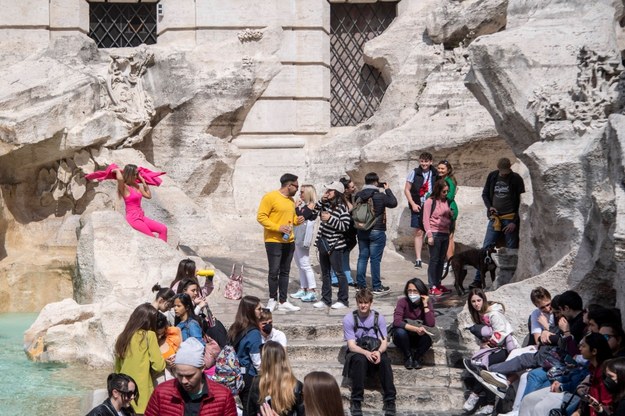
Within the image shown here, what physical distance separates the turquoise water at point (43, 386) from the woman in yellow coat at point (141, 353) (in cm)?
150

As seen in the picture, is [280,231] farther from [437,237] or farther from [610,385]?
[610,385]

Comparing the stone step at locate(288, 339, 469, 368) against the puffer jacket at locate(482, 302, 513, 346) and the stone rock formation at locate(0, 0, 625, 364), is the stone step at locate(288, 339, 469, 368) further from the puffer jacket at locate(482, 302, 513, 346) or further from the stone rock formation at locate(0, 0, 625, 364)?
the puffer jacket at locate(482, 302, 513, 346)

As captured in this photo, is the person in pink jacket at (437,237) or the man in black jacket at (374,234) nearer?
the person in pink jacket at (437,237)

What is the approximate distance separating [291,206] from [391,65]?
298 inches

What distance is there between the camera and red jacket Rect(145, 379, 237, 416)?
5691 millimetres

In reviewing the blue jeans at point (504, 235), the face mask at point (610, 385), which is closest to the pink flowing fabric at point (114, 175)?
the blue jeans at point (504, 235)

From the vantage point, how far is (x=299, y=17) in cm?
1842

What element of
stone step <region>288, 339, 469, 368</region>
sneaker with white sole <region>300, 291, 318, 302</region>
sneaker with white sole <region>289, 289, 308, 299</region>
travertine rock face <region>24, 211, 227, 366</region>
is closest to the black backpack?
stone step <region>288, 339, 469, 368</region>

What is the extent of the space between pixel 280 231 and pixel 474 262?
2214 mm

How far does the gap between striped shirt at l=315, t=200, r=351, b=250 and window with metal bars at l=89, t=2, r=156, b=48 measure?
857 centimetres

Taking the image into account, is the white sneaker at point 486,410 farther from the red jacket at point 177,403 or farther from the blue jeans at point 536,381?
the red jacket at point 177,403

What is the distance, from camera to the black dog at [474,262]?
1158 cm

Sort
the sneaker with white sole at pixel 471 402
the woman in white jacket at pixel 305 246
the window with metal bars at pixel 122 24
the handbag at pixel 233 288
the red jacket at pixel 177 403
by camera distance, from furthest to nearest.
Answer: the window with metal bars at pixel 122 24
the handbag at pixel 233 288
the woman in white jacket at pixel 305 246
the sneaker with white sole at pixel 471 402
the red jacket at pixel 177 403

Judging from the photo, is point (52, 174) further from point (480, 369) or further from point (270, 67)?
point (480, 369)
